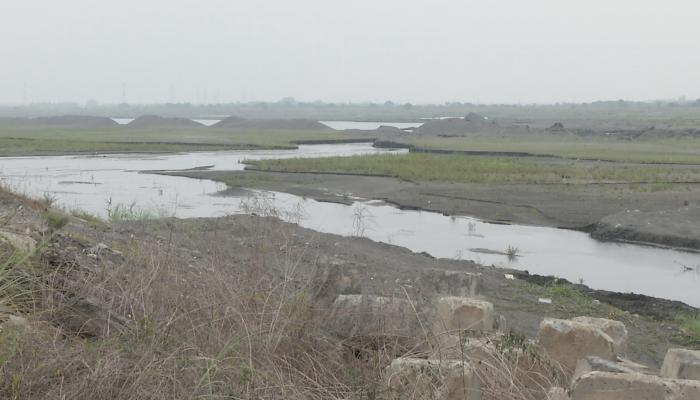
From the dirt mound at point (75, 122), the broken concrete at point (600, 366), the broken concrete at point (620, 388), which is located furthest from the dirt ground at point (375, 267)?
the dirt mound at point (75, 122)

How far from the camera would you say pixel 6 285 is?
4801mm

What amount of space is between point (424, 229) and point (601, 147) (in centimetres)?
3314

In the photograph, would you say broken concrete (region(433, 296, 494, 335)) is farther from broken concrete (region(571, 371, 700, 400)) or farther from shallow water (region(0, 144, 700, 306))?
shallow water (region(0, 144, 700, 306))

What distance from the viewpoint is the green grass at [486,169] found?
29.0m

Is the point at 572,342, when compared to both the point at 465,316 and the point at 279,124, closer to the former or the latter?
the point at 465,316

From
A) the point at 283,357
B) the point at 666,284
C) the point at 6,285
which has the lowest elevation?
the point at 666,284

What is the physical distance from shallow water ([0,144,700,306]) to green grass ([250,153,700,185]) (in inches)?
257

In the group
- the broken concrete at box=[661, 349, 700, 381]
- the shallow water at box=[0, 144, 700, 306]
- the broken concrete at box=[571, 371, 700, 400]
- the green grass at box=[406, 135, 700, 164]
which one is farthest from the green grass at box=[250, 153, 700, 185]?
the broken concrete at box=[571, 371, 700, 400]

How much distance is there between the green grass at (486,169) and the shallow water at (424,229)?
257 inches

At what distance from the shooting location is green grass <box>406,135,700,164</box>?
3978cm

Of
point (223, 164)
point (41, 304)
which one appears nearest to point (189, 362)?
point (41, 304)

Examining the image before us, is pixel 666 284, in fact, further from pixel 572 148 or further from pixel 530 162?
pixel 572 148

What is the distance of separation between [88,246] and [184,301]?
2.03m

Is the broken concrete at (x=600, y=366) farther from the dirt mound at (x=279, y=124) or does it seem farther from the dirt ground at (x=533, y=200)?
the dirt mound at (x=279, y=124)
